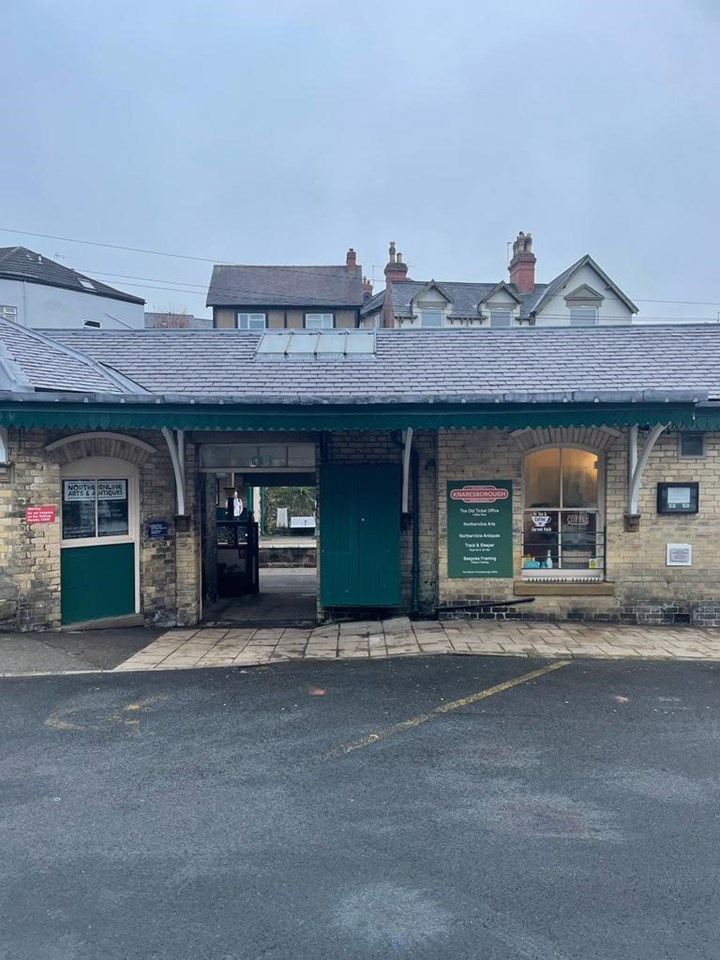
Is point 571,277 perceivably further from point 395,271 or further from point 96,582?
point 96,582

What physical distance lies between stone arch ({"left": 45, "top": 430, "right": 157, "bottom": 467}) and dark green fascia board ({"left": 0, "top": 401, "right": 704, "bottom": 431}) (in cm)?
75

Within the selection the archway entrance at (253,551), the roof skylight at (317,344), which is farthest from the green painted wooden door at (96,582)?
the roof skylight at (317,344)

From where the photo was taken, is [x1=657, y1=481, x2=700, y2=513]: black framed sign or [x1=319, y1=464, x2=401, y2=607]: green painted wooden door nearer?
[x1=657, y1=481, x2=700, y2=513]: black framed sign

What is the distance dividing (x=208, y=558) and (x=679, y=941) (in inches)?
433

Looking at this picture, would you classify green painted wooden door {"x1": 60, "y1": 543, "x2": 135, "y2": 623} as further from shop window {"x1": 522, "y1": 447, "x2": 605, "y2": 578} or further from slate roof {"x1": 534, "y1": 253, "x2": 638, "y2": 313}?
slate roof {"x1": 534, "y1": 253, "x2": 638, "y2": 313}

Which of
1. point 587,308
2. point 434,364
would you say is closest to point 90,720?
point 434,364

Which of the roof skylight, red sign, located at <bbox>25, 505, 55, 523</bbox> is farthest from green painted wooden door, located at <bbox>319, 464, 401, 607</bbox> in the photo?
red sign, located at <bbox>25, 505, 55, 523</bbox>

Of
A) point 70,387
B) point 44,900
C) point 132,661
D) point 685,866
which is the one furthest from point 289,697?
point 70,387

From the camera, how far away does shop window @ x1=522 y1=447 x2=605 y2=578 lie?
1024 centimetres

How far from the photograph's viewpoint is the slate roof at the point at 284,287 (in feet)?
110

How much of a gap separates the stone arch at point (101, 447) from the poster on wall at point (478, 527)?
15.5 ft

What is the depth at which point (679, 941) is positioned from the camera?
3139 millimetres

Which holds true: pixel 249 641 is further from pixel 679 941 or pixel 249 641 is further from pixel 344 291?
pixel 344 291

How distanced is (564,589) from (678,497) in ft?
7.24
